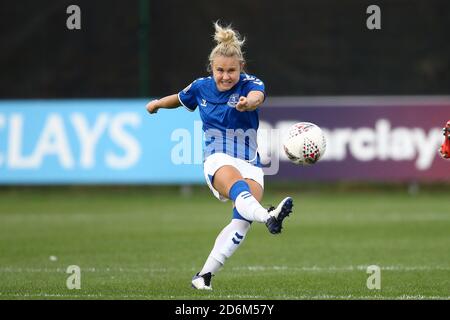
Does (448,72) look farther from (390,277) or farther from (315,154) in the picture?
(315,154)

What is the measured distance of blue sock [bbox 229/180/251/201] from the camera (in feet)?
25.4

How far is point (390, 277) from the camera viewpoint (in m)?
9.10

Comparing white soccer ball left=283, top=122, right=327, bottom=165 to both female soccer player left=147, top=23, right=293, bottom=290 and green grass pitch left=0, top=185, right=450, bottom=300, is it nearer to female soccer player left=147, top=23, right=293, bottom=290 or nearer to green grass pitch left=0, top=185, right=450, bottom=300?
female soccer player left=147, top=23, right=293, bottom=290

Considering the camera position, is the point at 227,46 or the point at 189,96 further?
the point at 189,96

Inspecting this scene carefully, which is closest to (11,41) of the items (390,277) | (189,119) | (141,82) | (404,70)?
(141,82)

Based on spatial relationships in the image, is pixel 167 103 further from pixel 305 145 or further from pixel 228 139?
pixel 305 145

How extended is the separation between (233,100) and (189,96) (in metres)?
0.56

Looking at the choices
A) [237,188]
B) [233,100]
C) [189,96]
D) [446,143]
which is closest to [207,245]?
[189,96]

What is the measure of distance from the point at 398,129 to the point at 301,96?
2291 mm

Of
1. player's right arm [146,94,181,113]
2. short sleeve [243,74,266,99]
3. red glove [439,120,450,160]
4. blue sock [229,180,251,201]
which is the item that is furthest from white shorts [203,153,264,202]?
red glove [439,120,450,160]

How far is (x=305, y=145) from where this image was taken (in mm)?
7832

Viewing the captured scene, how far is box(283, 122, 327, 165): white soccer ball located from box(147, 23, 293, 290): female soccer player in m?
0.38

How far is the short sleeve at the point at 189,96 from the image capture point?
27.9 ft
